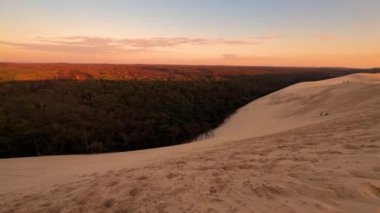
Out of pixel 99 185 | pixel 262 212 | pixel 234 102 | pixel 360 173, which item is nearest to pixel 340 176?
pixel 360 173

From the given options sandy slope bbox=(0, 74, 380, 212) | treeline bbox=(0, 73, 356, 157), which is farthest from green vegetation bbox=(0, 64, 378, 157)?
sandy slope bbox=(0, 74, 380, 212)

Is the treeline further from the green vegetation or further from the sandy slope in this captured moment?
the sandy slope

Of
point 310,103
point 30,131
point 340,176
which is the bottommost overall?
point 30,131

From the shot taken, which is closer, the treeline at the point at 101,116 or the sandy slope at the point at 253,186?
the sandy slope at the point at 253,186

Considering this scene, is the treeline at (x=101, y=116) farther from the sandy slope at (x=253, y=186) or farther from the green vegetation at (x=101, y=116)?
the sandy slope at (x=253, y=186)

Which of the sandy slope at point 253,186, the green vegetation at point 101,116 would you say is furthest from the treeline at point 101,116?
the sandy slope at point 253,186

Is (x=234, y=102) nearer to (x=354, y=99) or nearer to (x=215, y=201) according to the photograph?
(x=354, y=99)

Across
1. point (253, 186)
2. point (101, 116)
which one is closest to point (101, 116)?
point (101, 116)

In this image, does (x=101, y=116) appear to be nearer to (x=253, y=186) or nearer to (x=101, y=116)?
(x=101, y=116)
